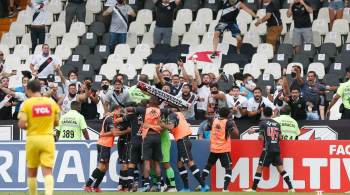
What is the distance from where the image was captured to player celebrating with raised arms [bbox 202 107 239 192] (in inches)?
977

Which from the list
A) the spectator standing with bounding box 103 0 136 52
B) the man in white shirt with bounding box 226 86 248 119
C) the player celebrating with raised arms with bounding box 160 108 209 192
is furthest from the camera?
the spectator standing with bounding box 103 0 136 52

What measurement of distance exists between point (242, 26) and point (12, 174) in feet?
29.9

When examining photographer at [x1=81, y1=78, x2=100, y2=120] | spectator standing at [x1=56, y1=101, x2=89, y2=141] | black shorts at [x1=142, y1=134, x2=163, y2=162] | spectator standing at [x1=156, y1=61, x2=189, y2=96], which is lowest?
black shorts at [x1=142, y1=134, x2=163, y2=162]

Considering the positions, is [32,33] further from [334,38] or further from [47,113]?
[47,113]

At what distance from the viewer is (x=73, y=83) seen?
92.5ft

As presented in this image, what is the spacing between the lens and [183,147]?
81.8 ft

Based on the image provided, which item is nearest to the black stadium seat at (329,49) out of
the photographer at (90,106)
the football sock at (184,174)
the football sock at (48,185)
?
the photographer at (90,106)

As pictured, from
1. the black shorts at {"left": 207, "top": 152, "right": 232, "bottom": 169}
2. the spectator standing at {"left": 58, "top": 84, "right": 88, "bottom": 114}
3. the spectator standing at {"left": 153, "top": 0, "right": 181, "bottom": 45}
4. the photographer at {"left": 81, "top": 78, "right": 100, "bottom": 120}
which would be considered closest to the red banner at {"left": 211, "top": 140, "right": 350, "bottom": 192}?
the black shorts at {"left": 207, "top": 152, "right": 232, "bottom": 169}

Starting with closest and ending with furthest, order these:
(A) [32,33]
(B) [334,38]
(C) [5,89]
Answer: (C) [5,89] → (B) [334,38] → (A) [32,33]

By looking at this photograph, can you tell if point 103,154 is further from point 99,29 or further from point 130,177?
point 99,29

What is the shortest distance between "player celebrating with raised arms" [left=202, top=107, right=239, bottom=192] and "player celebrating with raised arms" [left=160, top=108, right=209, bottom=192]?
277 millimetres

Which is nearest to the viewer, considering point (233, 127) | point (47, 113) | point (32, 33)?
point (47, 113)

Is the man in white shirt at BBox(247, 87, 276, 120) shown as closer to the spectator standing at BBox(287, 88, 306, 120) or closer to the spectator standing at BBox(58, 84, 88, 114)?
the spectator standing at BBox(287, 88, 306, 120)

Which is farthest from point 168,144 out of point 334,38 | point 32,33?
point 32,33
